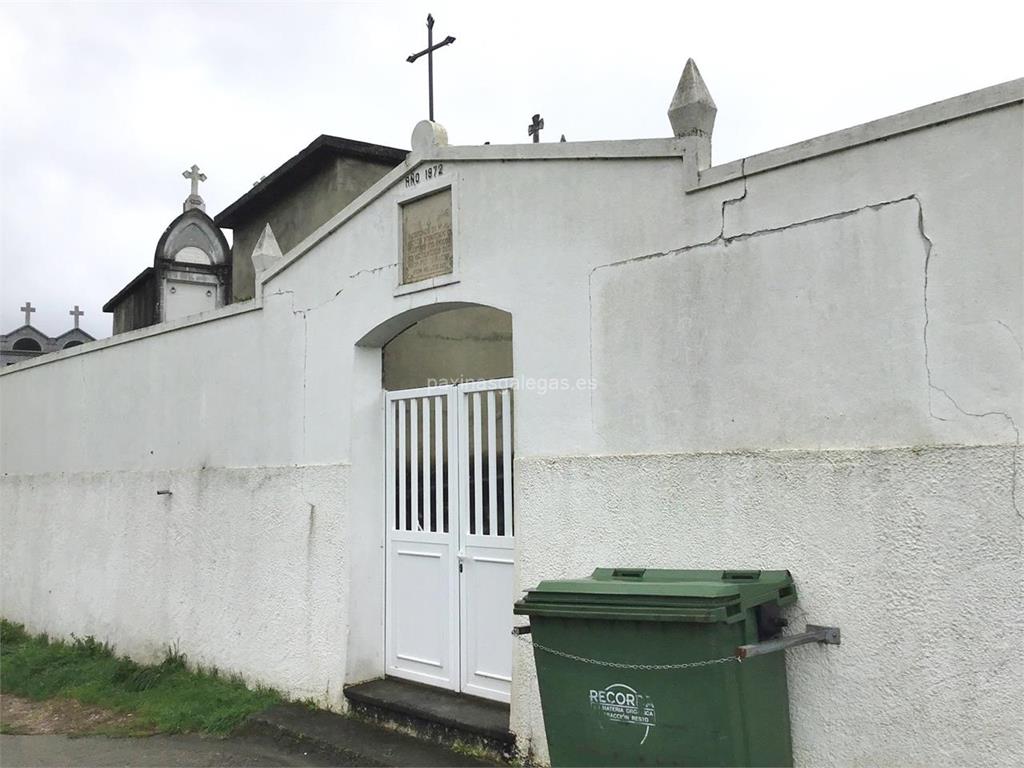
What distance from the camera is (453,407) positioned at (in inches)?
236

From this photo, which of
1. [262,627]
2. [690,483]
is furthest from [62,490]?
[690,483]

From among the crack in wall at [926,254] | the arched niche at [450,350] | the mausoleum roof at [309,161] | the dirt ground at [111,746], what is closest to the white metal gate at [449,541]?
the arched niche at [450,350]

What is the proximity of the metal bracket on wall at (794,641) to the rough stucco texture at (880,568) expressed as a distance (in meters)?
0.05

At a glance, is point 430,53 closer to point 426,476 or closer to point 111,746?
point 426,476

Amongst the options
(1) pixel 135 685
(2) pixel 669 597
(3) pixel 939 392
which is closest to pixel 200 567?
(1) pixel 135 685

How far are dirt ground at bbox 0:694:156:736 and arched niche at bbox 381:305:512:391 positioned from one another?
318 centimetres

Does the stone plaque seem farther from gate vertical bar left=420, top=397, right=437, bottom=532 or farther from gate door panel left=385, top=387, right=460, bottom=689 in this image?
gate vertical bar left=420, top=397, right=437, bottom=532

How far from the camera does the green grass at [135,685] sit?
6.53 m

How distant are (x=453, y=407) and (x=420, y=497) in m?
0.84

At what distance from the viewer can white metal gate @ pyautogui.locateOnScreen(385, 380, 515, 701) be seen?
18.5 ft

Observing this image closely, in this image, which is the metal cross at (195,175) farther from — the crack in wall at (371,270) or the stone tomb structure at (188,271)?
the crack in wall at (371,270)

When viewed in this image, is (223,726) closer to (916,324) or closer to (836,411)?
(836,411)

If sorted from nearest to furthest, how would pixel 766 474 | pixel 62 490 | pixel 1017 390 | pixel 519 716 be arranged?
pixel 1017 390
pixel 766 474
pixel 519 716
pixel 62 490

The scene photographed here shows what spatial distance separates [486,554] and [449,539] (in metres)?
0.34
